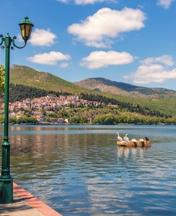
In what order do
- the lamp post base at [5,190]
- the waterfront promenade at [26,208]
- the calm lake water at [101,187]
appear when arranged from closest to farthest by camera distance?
the waterfront promenade at [26,208]
the lamp post base at [5,190]
the calm lake water at [101,187]

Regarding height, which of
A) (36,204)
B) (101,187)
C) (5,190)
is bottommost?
(101,187)

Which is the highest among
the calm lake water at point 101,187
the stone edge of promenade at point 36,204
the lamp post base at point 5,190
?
the lamp post base at point 5,190

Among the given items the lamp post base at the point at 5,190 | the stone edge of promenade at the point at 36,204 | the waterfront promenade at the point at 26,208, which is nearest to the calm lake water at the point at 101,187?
the stone edge of promenade at the point at 36,204

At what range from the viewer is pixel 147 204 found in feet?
96.3

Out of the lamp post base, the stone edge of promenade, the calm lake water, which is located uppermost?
the lamp post base

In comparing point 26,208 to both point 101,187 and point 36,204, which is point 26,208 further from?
point 101,187

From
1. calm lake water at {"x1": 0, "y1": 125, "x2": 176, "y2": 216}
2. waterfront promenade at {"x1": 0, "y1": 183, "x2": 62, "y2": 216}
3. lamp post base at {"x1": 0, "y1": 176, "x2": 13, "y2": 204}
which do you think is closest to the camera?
waterfront promenade at {"x1": 0, "y1": 183, "x2": 62, "y2": 216}

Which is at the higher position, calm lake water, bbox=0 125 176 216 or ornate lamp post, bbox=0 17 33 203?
ornate lamp post, bbox=0 17 33 203

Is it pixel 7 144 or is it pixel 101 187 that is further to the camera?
pixel 101 187

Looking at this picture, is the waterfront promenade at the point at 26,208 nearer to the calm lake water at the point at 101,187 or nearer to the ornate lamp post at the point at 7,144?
the ornate lamp post at the point at 7,144

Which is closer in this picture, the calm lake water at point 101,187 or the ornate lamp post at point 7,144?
the ornate lamp post at point 7,144

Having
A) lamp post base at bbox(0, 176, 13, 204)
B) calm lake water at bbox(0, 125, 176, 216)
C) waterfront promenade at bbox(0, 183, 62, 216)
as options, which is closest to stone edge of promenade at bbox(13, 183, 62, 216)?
waterfront promenade at bbox(0, 183, 62, 216)

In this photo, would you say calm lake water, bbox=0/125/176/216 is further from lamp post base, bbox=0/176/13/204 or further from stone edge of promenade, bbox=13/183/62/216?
lamp post base, bbox=0/176/13/204

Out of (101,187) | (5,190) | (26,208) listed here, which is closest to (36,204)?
(26,208)
